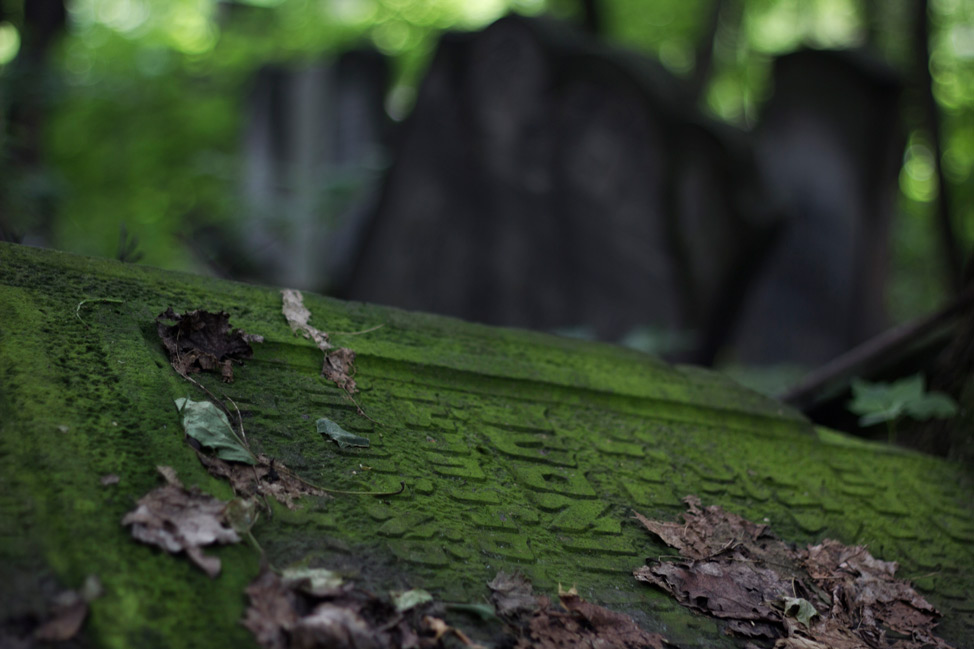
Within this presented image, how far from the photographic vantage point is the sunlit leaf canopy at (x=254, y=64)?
1069 cm

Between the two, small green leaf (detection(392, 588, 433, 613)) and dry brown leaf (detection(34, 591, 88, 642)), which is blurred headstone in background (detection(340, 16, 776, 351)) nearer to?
small green leaf (detection(392, 588, 433, 613))

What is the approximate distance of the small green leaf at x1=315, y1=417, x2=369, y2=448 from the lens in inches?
68.0

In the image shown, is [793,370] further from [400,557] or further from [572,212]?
[400,557]

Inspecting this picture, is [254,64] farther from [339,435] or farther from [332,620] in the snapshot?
[332,620]

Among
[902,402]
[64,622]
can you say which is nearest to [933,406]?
[902,402]

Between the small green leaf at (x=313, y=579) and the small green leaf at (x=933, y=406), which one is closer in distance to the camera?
the small green leaf at (x=313, y=579)

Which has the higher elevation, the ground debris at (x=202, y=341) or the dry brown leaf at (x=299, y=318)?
the dry brown leaf at (x=299, y=318)

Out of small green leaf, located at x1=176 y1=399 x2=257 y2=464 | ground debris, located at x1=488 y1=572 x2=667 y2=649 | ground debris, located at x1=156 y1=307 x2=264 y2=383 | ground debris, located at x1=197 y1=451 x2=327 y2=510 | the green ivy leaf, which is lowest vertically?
ground debris, located at x1=488 y1=572 x2=667 y2=649

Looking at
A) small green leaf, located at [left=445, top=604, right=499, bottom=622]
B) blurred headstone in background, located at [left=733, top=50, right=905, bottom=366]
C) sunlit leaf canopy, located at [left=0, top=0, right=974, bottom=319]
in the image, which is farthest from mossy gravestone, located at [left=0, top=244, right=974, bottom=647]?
sunlit leaf canopy, located at [left=0, top=0, right=974, bottom=319]

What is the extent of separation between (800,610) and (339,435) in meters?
1.09

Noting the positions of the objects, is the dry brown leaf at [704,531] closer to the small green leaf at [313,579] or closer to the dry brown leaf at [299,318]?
the small green leaf at [313,579]

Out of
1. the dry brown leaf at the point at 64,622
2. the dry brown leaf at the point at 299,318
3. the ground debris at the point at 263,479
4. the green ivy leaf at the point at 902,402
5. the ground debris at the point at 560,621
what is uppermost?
the green ivy leaf at the point at 902,402

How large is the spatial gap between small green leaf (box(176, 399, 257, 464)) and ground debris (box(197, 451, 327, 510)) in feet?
0.06

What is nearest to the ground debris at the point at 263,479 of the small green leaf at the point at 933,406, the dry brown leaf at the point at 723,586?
the dry brown leaf at the point at 723,586
